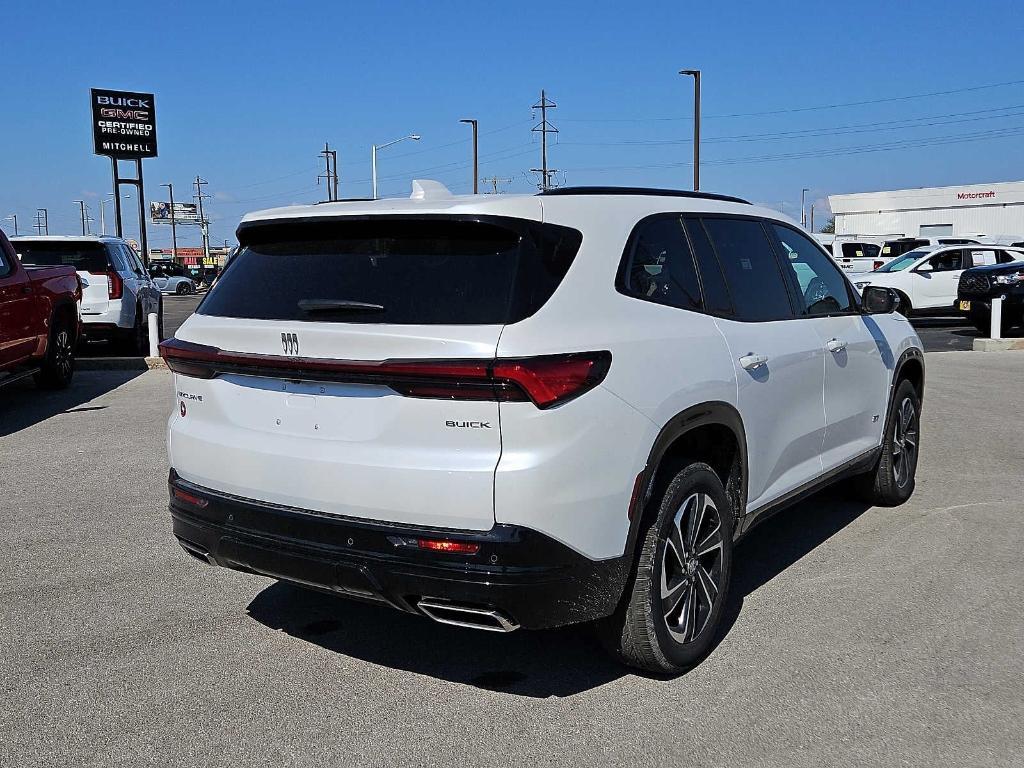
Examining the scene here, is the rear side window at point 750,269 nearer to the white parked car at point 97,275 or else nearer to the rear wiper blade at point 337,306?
the rear wiper blade at point 337,306

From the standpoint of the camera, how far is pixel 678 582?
12.9 ft

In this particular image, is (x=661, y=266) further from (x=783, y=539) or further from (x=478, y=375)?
(x=783, y=539)

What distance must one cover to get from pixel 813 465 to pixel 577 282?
85.7 inches

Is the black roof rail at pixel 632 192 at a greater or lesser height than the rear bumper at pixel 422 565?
greater

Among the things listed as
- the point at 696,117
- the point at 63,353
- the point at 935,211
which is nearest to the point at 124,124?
the point at 696,117

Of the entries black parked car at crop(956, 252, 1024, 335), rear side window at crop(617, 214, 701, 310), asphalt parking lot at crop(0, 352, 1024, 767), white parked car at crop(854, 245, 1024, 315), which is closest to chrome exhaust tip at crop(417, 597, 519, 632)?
asphalt parking lot at crop(0, 352, 1024, 767)

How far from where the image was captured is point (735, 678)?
156 inches

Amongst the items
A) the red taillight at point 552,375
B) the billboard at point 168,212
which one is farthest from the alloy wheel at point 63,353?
the billboard at point 168,212

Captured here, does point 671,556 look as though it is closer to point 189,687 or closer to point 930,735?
point 930,735

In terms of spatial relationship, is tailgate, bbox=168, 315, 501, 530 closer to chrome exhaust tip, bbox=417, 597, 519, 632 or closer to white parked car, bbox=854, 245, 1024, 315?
chrome exhaust tip, bbox=417, 597, 519, 632

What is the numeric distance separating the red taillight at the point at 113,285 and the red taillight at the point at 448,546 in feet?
41.1

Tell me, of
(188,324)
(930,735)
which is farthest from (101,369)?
(930,735)

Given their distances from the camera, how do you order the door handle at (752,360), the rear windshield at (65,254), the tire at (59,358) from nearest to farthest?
the door handle at (752,360) < the tire at (59,358) < the rear windshield at (65,254)

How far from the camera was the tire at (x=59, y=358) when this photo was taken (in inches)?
Result: 450
